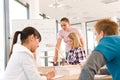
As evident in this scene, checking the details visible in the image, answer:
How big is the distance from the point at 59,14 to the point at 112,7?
2259mm

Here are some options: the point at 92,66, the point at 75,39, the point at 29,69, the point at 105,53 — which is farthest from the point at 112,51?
→ the point at 75,39

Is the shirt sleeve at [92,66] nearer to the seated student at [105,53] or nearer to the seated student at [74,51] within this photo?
the seated student at [105,53]

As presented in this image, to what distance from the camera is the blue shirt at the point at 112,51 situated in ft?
4.25

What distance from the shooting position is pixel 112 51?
51.5 inches

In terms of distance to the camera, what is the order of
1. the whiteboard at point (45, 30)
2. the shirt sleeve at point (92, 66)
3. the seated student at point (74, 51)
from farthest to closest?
the whiteboard at point (45, 30) → the seated student at point (74, 51) → the shirt sleeve at point (92, 66)

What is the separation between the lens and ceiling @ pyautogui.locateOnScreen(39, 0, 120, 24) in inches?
305

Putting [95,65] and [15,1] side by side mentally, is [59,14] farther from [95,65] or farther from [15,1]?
[95,65]

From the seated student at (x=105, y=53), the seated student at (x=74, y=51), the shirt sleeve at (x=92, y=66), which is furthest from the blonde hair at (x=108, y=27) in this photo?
the seated student at (x=74, y=51)

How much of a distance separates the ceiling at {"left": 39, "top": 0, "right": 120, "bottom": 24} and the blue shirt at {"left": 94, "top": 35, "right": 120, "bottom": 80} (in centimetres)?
597

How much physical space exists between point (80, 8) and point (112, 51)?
24.8ft

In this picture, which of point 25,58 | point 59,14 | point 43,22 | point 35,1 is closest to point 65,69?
point 25,58

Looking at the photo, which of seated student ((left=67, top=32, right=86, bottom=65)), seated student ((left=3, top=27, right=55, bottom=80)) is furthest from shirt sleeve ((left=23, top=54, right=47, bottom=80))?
seated student ((left=67, top=32, right=86, bottom=65))

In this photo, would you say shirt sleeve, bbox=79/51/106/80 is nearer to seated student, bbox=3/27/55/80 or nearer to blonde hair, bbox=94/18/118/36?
blonde hair, bbox=94/18/118/36

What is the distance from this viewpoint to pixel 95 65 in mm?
1241
